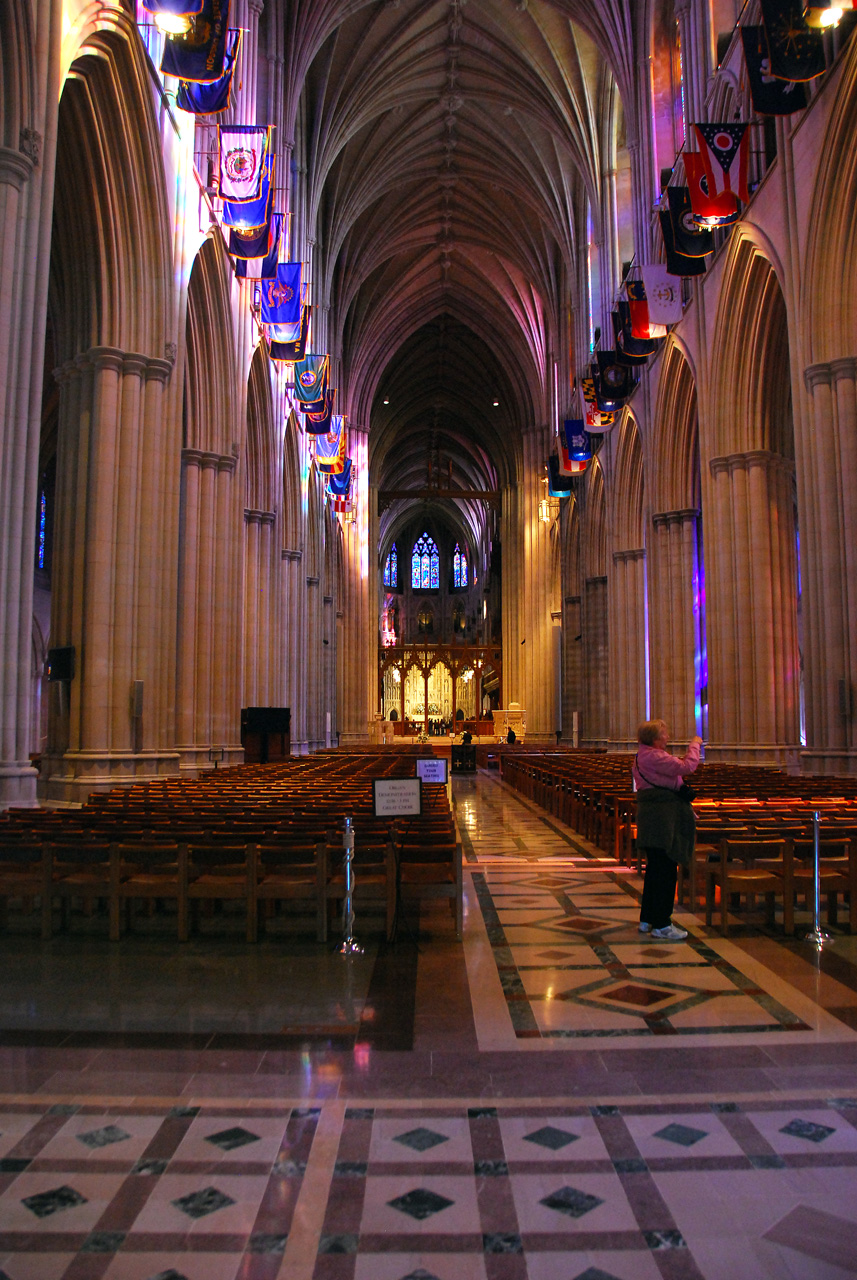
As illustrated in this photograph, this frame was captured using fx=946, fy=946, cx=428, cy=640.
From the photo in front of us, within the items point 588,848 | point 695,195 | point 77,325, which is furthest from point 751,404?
point 77,325

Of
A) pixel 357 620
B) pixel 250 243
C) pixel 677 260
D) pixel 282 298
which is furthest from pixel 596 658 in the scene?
pixel 250 243

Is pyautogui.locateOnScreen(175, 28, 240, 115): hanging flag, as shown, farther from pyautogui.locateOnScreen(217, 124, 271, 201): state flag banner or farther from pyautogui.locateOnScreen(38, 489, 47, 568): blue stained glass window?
pyautogui.locateOnScreen(38, 489, 47, 568): blue stained glass window

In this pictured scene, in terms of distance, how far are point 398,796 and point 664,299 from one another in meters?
15.5

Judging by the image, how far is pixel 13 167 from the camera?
8789 millimetres

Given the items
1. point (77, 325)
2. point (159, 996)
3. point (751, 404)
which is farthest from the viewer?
point (751, 404)

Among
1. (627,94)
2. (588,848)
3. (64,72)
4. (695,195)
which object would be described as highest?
(627,94)

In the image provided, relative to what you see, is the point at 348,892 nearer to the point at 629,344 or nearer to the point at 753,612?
the point at 753,612

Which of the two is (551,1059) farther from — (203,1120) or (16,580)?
(16,580)

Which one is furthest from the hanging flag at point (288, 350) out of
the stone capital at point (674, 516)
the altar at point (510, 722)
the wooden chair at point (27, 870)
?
the altar at point (510, 722)

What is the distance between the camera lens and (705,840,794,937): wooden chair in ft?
21.7

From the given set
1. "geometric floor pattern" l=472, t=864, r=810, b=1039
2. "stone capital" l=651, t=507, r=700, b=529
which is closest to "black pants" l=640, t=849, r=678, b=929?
"geometric floor pattern" l=472, t=864, r=810, b=1039

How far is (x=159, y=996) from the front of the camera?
16.7ft

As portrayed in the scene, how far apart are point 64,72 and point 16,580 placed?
5.49 metres

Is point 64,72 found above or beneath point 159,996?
above
